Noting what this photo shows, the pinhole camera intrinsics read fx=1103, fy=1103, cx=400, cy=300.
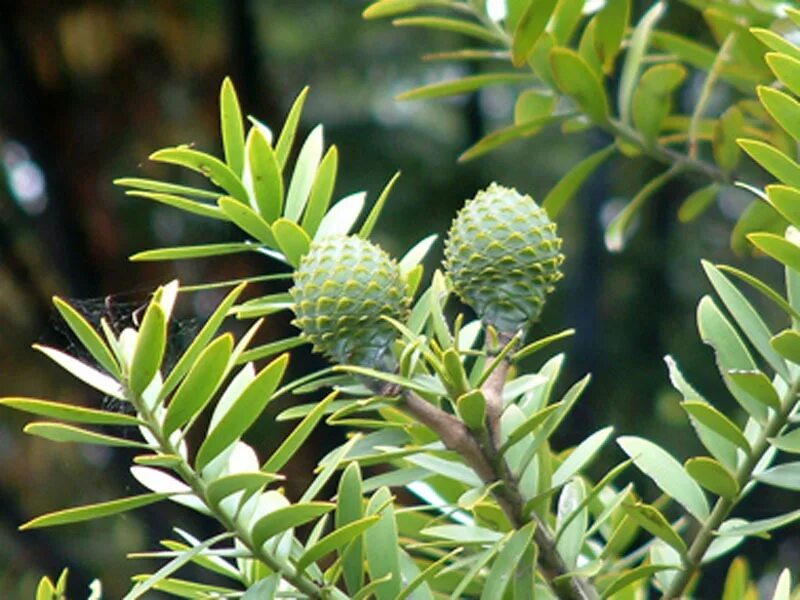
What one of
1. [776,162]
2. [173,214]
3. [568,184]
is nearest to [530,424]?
[776,162]

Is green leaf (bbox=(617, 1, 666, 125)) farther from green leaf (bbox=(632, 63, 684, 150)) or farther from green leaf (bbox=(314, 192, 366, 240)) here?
green leaf (bbox=(314, 192, 366, 240))

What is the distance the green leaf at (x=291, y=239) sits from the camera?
1.30 ft

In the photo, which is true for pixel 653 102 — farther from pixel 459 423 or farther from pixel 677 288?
pixel 677 288

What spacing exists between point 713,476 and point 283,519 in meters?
0.15

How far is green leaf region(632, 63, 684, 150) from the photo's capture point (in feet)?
2.25

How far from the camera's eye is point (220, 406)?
0.39 m

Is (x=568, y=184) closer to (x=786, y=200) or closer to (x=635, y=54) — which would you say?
(x=635, y=54)

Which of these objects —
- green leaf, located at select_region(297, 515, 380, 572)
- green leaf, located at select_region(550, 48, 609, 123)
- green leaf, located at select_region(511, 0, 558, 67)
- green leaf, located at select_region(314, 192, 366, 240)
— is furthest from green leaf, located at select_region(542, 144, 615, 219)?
green leaf, located at select_region(297, 515, 380, 572)

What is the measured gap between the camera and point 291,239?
406 mm

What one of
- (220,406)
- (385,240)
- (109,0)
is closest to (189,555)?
(220,406)

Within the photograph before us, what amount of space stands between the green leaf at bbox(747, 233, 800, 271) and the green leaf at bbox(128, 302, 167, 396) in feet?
0.61

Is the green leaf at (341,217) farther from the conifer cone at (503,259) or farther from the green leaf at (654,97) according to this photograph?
the green leaf at (654,97)

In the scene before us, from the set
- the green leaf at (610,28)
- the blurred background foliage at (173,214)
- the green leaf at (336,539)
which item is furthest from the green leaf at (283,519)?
the blurred background foliage at (173,214)

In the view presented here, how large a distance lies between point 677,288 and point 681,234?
0.13 m
